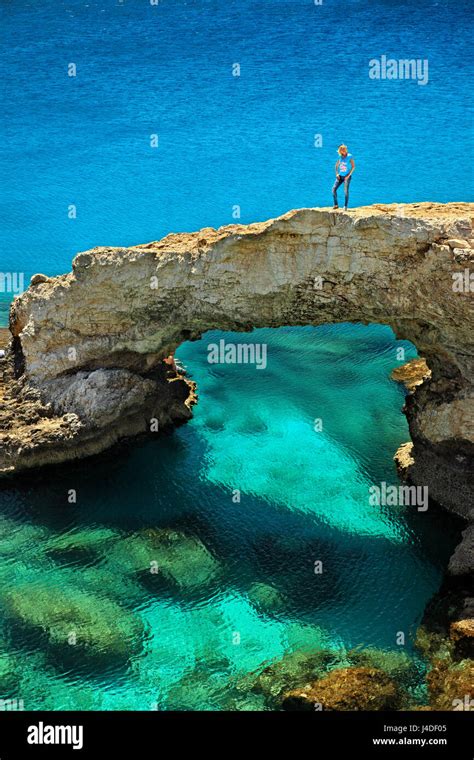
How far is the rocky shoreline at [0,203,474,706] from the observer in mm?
19656

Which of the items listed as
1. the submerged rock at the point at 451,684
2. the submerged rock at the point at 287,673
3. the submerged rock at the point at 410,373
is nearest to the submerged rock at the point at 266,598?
the submerged rock at the point at 287,673

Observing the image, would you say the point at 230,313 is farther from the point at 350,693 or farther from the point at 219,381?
the point at 350,693

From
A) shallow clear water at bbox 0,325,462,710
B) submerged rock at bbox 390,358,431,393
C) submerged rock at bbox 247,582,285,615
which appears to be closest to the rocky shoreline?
shallow clear water at bbox 0,325,462,710

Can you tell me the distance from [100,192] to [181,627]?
1012 inches

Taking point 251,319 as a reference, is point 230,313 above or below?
above

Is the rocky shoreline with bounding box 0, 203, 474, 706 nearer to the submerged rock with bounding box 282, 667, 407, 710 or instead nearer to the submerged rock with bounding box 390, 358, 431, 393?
the submerged rock with bounding box 282, 667, 407, 710

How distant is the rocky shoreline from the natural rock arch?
0.10ft

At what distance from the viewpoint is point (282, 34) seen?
47438mm

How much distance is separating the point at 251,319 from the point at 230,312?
0.49 m

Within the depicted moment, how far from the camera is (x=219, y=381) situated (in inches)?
1156

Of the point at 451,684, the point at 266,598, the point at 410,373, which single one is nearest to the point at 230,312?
the point at 266,598

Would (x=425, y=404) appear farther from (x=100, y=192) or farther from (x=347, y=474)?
(x=100, y=192)

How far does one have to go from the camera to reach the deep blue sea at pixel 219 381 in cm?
1981

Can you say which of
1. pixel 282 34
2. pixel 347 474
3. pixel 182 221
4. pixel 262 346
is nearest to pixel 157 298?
pixel 347 474
